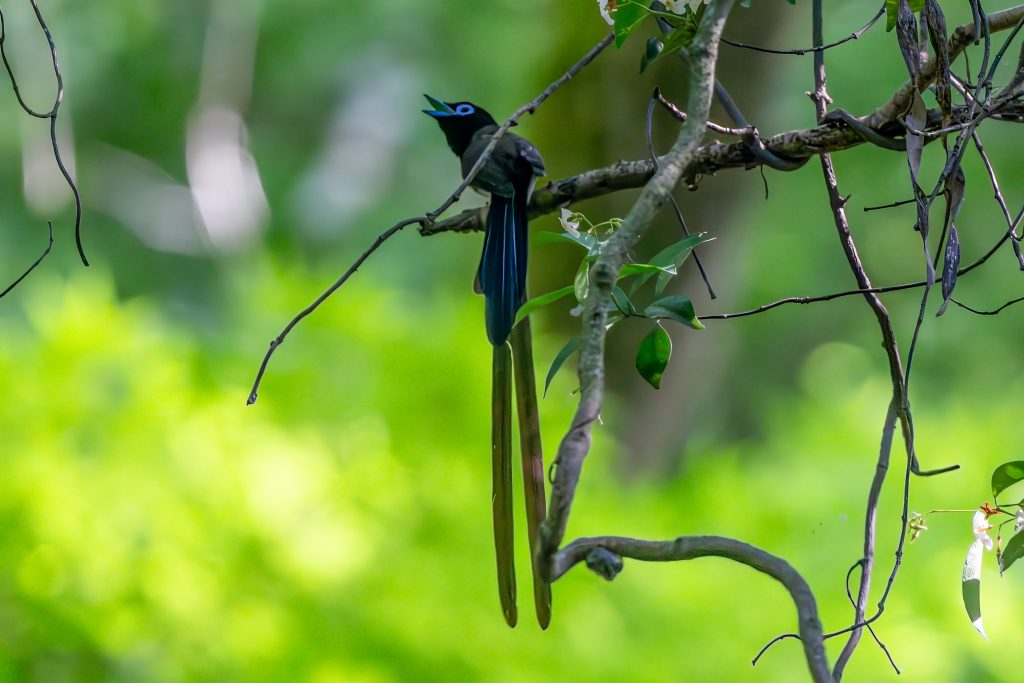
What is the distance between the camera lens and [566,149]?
3752 mm

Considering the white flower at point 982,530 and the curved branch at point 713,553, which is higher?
the white flower at point 982,530

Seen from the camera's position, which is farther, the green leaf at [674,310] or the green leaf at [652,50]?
the green leaf at [652,50]

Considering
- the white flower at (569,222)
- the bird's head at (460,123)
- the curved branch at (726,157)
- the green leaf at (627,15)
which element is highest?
the bird's head at (460,123)

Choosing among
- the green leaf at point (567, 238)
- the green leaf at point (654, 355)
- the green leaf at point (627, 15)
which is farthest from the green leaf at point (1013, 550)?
the green leaf at point (627, 15)

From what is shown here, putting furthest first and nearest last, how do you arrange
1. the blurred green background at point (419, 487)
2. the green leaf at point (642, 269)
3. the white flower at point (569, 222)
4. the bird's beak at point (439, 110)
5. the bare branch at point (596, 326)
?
the blurred green background at point (419, 487)
the bird's beak at point (439, 110)
the white flower at point (569, 222)
the green leaf at point (642, 269)
the bare branch at point (596, 326)

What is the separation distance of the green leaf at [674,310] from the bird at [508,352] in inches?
4.8

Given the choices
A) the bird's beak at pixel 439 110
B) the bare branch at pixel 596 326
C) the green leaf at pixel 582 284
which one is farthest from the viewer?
the bird's beak at pixel 439 110

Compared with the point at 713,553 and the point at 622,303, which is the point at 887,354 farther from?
the point at 713,553

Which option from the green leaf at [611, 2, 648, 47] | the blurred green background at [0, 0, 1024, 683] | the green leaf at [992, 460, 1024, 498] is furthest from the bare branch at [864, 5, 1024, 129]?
the blurred green background at [0, 0, 1024, 683]

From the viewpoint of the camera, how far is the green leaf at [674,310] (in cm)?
89

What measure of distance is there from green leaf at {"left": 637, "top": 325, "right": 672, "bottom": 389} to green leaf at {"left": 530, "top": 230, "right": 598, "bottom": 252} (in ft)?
0.33

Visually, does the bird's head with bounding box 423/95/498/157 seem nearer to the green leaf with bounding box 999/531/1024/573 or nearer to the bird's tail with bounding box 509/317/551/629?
the bird's tail with bounding box 509/317/551/629

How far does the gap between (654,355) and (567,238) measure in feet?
0.44

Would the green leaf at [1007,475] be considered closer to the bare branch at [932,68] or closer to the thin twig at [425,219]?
the bare branch at [932,68]
